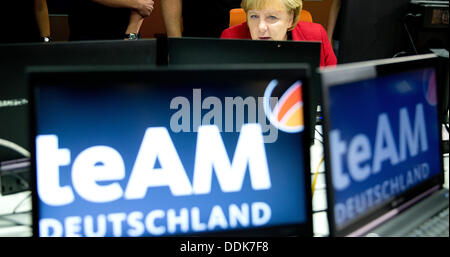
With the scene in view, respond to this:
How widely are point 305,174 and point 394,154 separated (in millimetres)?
226

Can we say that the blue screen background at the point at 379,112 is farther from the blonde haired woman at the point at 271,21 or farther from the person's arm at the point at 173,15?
the person's arm at the point at 173,15

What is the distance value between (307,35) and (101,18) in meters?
1.21

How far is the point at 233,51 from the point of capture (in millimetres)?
1293

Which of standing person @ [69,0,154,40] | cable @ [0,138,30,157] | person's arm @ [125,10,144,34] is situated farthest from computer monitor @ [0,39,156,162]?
person's arm @ [125,10,144,34]

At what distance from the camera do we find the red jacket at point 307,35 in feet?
6.80

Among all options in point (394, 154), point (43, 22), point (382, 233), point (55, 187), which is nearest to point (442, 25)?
point (394, 154)

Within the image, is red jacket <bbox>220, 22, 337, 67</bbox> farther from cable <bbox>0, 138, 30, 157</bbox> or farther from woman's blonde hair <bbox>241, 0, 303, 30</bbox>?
cable <bbox>0, 138, 30, 157</bbox>

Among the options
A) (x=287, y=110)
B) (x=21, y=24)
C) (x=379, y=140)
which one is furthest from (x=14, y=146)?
(x=21, y=24)

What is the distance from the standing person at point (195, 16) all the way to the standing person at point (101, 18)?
201 millimetres

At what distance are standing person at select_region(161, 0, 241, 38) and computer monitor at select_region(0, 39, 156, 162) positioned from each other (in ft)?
4.69

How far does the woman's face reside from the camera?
1.97m

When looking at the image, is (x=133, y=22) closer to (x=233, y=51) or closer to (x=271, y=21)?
(x=271, y=21)

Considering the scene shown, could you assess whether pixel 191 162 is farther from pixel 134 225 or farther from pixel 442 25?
pixel 442 25
